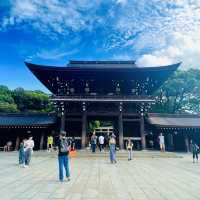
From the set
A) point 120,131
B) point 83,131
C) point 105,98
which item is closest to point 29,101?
point 83,131

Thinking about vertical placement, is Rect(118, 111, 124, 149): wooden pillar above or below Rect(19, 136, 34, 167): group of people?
above

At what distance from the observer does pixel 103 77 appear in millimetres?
24797

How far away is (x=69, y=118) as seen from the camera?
24656mm

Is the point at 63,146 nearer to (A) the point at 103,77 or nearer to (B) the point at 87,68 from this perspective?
(B) the point at 87,68

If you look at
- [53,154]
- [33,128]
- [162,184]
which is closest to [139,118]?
[53,154]

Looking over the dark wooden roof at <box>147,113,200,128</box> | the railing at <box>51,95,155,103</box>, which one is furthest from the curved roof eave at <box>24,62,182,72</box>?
the dark wooden roof at <box>147,113,200,128</box>

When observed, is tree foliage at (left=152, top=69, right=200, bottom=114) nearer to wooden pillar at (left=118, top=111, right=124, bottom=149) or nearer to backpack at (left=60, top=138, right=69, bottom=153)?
wooden pillar at (left=118, top=111, right=124, bottom=149)

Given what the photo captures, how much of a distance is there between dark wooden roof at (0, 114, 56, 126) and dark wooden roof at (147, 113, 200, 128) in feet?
39.2

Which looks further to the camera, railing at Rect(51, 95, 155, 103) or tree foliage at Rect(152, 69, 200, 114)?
tree foliage at Rect(152, 69, 200, 114)

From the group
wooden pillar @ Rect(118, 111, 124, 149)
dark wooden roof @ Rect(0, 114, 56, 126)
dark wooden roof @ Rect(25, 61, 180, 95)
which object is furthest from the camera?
dark wooden roof @ Rect(0, 114, 56, 126)

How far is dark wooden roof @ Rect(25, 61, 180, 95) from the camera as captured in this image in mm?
23828

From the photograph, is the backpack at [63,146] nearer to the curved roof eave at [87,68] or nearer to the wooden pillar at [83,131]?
the wooden pillar at [83,131]

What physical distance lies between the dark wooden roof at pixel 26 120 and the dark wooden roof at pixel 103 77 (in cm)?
368

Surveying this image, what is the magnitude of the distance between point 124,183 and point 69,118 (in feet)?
56.9
